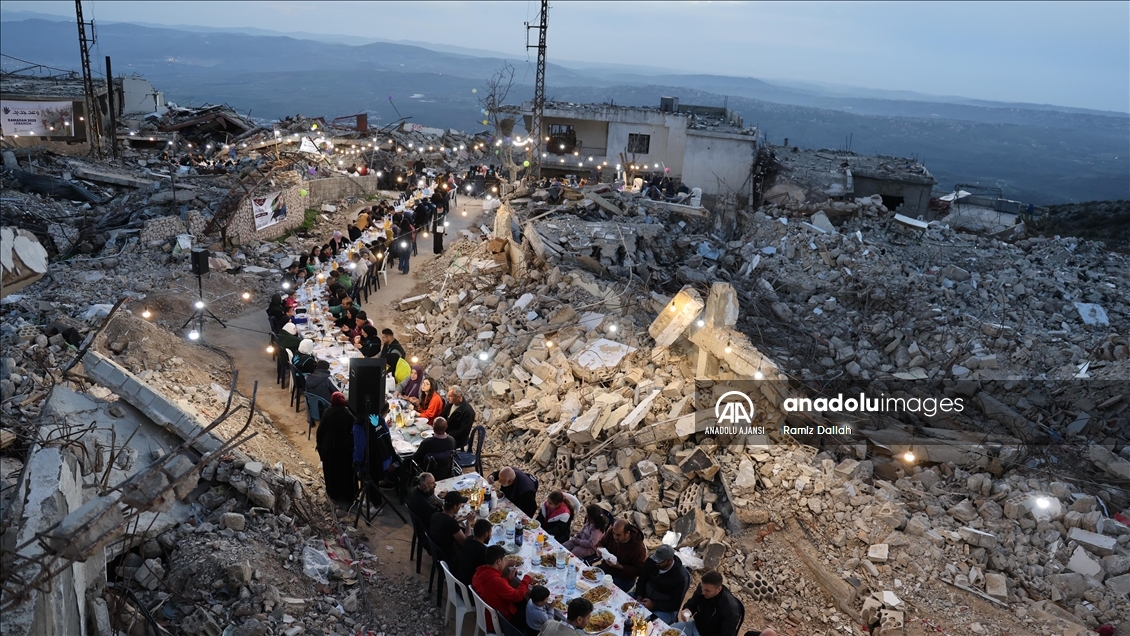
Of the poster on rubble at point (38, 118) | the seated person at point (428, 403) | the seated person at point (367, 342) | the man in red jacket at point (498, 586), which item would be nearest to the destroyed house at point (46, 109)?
the poster on rubble at point (38, 118)

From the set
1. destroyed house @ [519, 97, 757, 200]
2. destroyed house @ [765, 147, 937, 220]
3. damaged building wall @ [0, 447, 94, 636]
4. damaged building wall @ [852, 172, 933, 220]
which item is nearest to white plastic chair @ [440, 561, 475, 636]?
damaged building wall @ [0, 447, 94, 636]

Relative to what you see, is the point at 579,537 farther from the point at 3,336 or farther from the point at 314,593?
the point at 3,336

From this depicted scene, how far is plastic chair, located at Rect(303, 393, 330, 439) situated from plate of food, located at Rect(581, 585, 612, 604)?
474 centimetres

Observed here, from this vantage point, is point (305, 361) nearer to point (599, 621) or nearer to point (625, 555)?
point (625, 555)

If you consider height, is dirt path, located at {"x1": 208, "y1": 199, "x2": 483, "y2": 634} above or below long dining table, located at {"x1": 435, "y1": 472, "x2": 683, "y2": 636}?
below

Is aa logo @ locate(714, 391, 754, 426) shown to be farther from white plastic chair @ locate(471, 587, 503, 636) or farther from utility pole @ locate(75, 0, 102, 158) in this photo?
utility pole @ locate(75, 0, 102, 158)

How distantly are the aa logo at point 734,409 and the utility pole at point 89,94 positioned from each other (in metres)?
24.1

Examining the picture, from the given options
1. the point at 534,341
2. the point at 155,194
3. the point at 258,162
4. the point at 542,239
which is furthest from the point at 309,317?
the point at 258,162

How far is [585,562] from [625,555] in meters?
0.38

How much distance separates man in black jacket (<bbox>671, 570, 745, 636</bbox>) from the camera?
6211mm

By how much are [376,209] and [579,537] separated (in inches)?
523

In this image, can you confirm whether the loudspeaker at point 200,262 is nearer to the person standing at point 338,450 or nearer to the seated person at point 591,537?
the person standing at point 338,450

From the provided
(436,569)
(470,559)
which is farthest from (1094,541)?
(436,569)

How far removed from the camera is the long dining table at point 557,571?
6.19m
